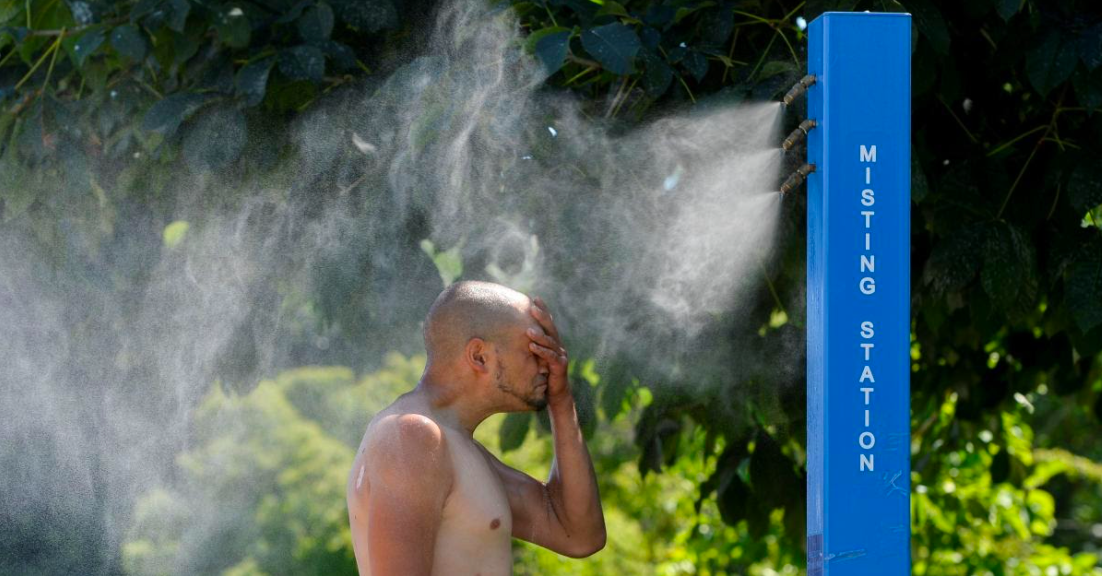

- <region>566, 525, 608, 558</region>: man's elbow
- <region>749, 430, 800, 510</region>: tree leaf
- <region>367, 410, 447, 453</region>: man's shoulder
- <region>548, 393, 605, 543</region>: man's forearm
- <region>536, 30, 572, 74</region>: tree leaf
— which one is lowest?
<region>749, 430, 800, 510</region>: tree leaf

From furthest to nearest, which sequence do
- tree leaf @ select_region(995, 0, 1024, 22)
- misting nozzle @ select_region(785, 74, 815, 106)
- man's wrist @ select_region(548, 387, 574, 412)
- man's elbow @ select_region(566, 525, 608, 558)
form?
tree leaf @ select_region(995, 0, 1024, 22)
man's elbow @ select_region(566, 525, 608, 558)
man's wrist @ select_region(548, 387, 574, 412)
misting nozzle @ select_region(785, 74, 815, 106)

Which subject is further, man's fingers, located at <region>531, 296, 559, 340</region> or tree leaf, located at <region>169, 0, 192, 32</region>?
tree leaf, located at <region>169, 0, 192, 32</region>

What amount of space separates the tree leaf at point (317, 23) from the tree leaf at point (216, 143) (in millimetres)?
246

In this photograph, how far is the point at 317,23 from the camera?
293 cm

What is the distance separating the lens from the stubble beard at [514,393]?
7.42 feet

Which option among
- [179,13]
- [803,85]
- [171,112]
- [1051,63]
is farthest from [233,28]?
[1051,63]

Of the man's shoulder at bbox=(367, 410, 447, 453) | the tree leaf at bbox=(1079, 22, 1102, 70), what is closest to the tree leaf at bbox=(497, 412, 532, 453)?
the man's shoulder at bbox=(367, 410, 447, 453)

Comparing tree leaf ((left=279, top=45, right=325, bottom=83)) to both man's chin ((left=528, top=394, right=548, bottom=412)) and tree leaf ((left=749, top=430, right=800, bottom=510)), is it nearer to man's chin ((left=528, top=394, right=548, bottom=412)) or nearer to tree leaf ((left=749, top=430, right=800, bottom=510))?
man's chin ((left=528, top=394, right=548, bottom=412))

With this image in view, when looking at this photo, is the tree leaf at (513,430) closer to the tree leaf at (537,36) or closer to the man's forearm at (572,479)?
the man's forearm at (572,479)

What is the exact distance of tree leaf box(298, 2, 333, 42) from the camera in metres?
2.91

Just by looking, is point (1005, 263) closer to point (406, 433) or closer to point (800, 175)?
point (800, 175)

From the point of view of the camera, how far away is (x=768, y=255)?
10.5 feet

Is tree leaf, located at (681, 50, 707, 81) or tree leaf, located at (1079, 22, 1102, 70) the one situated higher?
tree leaf, located at (1079, 22, 1102, 70)

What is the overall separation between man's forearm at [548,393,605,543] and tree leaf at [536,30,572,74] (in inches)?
28.8
